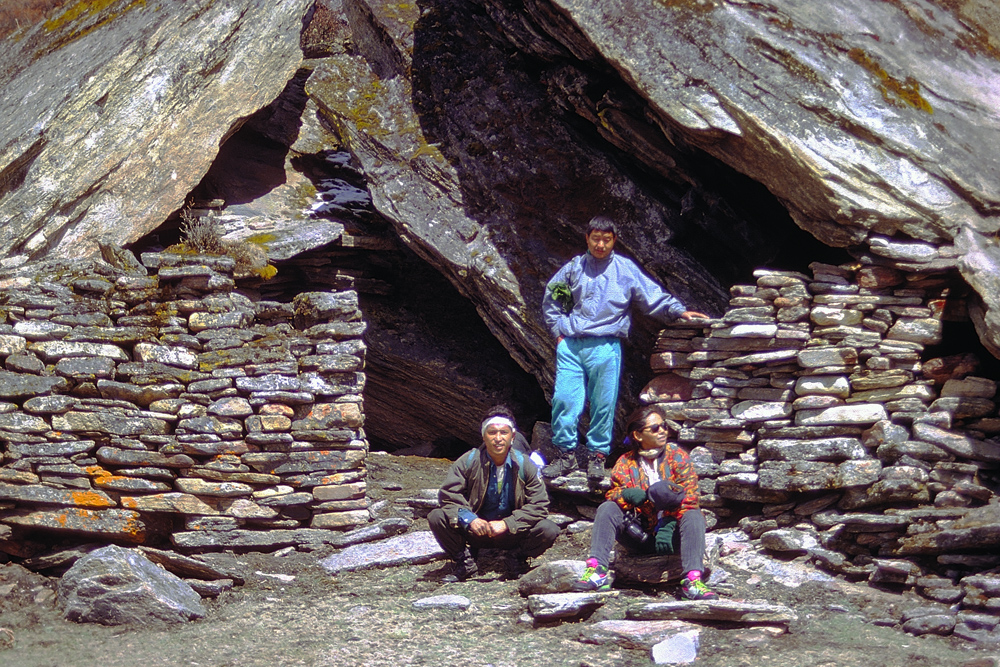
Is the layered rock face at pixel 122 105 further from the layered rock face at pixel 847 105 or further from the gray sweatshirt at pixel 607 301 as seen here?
the gray sweatshirt at pixel 607 301

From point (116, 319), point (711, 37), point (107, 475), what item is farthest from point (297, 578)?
point (711, 37)

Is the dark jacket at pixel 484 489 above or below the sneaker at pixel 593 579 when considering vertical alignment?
above

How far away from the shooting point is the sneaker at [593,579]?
19.5 feet

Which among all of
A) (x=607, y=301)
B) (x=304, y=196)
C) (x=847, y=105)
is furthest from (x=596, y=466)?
(x=304, y=196)

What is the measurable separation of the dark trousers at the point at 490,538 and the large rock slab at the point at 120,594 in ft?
5.57

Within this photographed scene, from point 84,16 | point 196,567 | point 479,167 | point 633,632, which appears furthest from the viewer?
point 84,16

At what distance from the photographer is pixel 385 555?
708 centimetres

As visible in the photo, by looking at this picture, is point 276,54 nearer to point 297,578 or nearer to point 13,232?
point 13,232

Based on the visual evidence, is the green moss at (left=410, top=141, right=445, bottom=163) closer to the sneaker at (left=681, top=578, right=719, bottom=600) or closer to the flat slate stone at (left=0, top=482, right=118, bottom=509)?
the flat slate stone at (left=0, top=482, right=118, bottom=509)

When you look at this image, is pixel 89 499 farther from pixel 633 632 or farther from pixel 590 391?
pixel 633 632

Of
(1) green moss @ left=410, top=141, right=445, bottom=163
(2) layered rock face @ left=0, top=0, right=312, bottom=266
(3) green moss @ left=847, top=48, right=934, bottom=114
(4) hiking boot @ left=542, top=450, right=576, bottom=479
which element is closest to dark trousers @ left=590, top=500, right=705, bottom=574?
(4) hiking boot @ left=542, top=450, right=576, bottom=479

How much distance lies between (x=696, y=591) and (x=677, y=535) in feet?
1.46

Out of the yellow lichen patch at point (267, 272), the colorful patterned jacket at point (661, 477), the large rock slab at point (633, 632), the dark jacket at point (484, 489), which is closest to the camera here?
the large rock slab at point (633, 632)

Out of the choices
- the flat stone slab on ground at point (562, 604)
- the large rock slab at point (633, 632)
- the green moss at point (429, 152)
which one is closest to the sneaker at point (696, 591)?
the large rock slab at point (633, 632)
